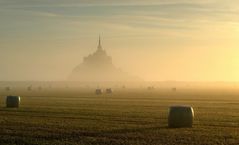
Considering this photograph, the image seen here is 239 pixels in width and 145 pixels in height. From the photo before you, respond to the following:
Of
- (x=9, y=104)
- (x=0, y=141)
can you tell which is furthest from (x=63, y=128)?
(x=9, y=104)

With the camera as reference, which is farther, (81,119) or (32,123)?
(81,119)

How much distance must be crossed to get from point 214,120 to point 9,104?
22955 millimetres

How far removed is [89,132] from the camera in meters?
27.0

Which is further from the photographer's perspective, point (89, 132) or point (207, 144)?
point (89, 132)

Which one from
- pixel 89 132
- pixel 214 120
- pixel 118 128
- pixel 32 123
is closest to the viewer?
pixel 89 132

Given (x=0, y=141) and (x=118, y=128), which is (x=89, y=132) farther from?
(x=0, y=141)

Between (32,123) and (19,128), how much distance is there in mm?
2841

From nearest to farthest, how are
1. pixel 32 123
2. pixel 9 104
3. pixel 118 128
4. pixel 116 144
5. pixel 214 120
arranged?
pixel 116 144
pixel 118 128
pixel 32 123
pixel 214 120
pixel 9 104

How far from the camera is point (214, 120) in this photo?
35.0 m

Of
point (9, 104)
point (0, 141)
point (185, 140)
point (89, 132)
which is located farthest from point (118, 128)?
point (9, 104)

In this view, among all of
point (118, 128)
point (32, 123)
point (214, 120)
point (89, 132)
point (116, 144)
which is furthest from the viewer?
point (214, 120)

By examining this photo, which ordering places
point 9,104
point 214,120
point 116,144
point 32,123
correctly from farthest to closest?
1. point 9,104
2. point 214,120
3. point 32,123
4. point 116,144

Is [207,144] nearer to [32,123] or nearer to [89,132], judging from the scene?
[89,132]

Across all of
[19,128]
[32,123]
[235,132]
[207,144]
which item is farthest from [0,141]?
[235,132]
